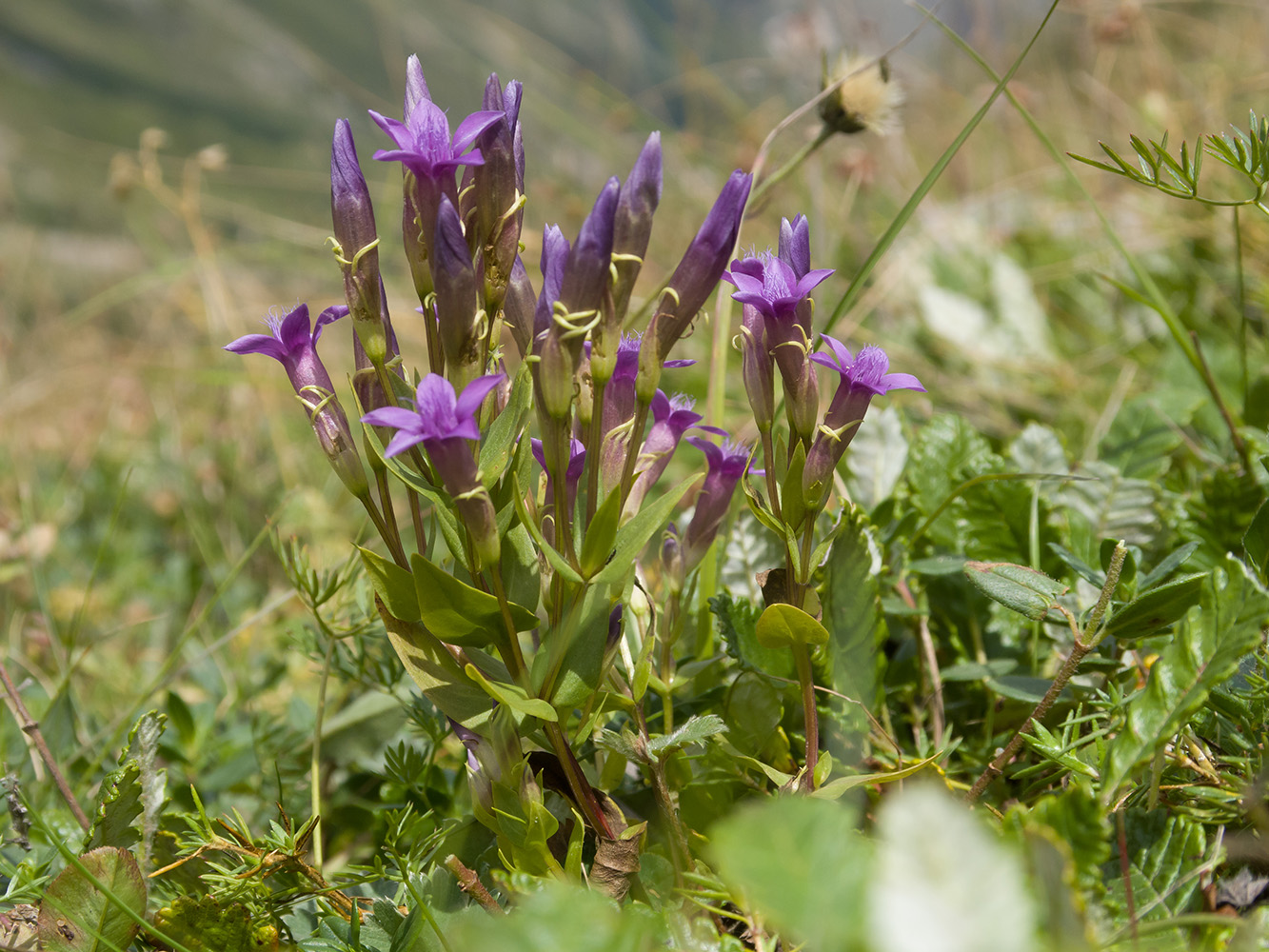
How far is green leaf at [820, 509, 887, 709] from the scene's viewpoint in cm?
104

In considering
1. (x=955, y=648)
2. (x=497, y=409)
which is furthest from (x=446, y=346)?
(x=955, y=648)

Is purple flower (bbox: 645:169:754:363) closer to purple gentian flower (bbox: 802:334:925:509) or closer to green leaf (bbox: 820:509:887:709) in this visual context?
purple gentian flower (bbox: 802:334:925:509)

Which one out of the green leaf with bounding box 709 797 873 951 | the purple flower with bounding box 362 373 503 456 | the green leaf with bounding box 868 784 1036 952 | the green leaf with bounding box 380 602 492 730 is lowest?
the green leaf with bounding box 380 602 492 730

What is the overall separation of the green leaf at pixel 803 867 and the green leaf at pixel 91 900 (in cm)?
69

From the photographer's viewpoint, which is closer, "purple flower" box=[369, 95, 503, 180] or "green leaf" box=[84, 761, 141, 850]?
"purple flower" box=[369, 95, 503, 180]

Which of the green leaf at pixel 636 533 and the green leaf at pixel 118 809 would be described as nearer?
the green leaf at pixel 636 533

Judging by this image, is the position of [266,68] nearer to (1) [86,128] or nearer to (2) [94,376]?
(1) [86,128]

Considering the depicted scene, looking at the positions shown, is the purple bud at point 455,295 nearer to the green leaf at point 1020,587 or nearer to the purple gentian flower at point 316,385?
the purple gentian flower at point 316,385

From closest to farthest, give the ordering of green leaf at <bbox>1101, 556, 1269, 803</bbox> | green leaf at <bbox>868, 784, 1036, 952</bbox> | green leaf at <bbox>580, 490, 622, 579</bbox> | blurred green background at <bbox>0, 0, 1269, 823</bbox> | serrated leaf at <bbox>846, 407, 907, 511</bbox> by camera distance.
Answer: green leaf at <bbox>868, 784, 1036, 952</bbox>
green leaf at <bbox>1101, 556, 1269, 803</bbox>
green leaf at <bbox>580, 490, 622, 579</bbox>
serrated leaf at <bbox>846, 407, 907, 511</bbox>
blurred green background at <bbox>0, 0, 1269, 823</bbox>

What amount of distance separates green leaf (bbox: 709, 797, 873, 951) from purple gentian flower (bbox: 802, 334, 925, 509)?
399mm

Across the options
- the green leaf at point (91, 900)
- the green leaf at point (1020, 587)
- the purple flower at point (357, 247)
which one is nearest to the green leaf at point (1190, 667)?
the green leaf at point (1020, 587)

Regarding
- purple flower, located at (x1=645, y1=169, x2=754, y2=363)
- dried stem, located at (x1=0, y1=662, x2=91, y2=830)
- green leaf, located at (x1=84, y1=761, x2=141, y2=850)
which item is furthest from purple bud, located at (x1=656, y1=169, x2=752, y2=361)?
dried stem, located at (x1=0, y1=662, x2=91, y2=830)

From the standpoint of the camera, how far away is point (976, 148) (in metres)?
4.33

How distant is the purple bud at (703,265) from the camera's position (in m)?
0.87
